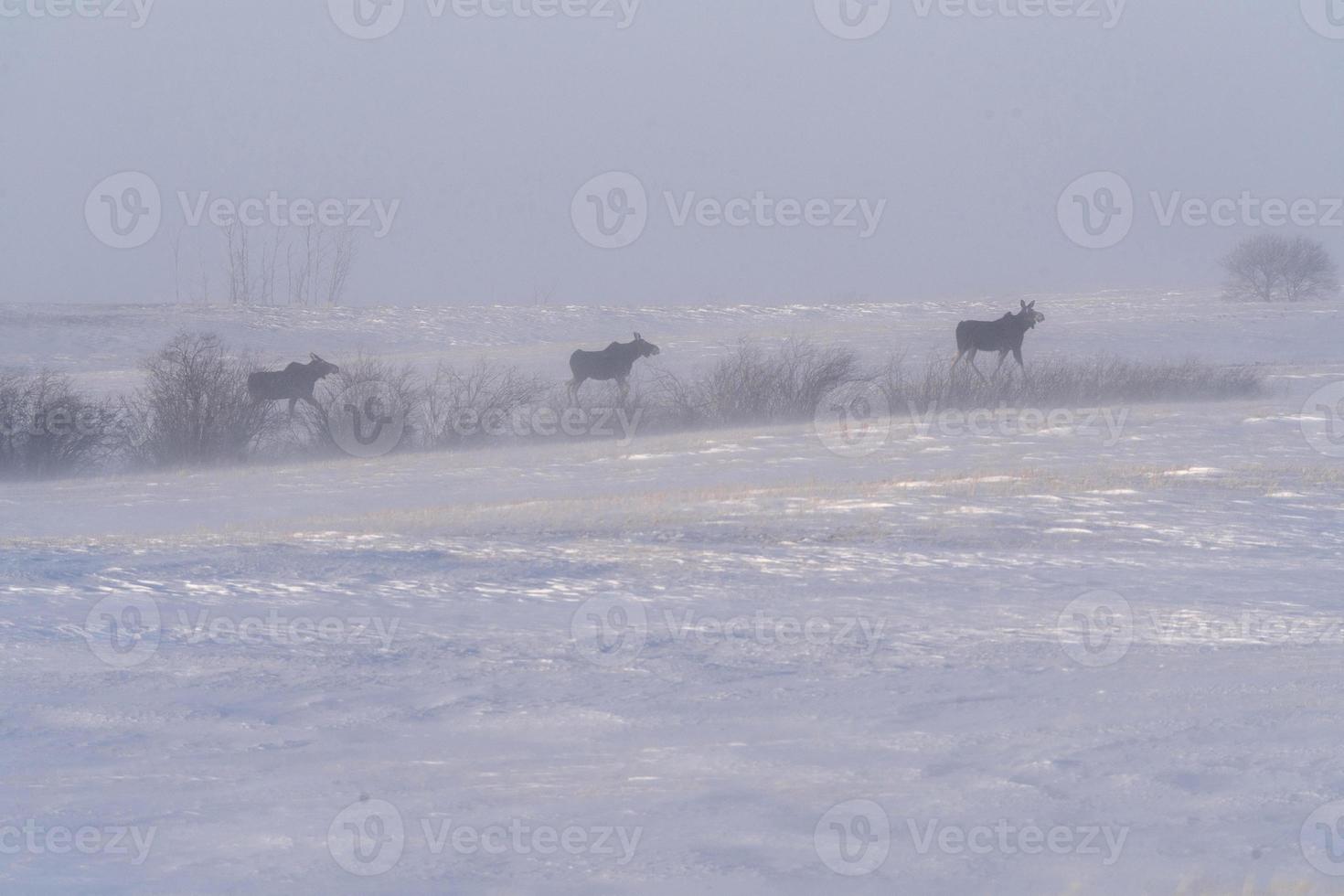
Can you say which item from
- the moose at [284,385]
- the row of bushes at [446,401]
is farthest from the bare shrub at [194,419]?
the moose at [284,385]

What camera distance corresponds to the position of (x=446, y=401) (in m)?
29.1

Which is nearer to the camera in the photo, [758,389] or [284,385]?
[284,385]

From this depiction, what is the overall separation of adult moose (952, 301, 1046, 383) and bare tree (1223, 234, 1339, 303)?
48.3 m

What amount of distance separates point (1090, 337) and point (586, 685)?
37.6m

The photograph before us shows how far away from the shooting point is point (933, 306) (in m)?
59.3

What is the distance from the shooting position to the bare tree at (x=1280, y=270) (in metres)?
73.5

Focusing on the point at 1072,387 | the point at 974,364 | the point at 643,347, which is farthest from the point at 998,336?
the point at 643,347

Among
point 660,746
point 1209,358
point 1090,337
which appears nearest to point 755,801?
point 660,746

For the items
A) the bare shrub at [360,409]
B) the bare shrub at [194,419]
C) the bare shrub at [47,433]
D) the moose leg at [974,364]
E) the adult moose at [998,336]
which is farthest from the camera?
the adult moose at [998,336]

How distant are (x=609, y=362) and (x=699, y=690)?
76.5 ft

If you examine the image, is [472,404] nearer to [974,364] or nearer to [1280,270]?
[974,364]

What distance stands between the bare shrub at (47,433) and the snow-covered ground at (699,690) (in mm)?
9760

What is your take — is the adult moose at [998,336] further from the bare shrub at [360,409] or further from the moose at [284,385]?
the moose at [284,385]

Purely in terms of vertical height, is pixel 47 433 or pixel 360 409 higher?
pixel 360 409
